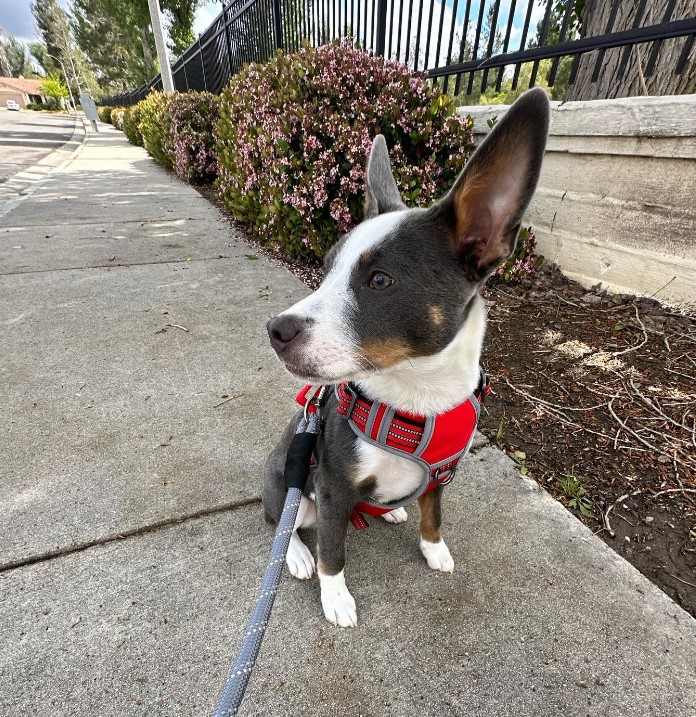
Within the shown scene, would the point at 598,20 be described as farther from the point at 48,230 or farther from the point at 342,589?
the point at 48,230

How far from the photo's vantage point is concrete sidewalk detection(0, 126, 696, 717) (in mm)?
1516

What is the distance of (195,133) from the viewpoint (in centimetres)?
977

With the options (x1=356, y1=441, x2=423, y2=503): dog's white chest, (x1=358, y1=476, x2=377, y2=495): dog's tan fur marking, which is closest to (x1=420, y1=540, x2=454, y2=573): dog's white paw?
(x1=356, y1=441, x2=423, y2=503): dog's white chest

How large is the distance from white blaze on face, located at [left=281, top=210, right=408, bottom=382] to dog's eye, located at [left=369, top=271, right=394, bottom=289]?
0.08 m

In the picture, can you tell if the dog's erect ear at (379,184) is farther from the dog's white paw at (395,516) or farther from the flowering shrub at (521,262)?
the flowering shrub at (521,262)

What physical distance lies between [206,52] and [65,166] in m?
5.58

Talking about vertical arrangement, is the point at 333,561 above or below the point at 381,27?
below

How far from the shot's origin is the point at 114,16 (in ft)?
108

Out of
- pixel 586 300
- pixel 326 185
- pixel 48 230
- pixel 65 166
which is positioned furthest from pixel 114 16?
pixel 586 300

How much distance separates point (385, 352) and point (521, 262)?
3.49m

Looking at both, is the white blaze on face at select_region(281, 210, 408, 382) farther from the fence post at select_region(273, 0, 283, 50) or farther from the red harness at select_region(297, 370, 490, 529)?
the fence post at select_region(273, 0, 283, 50)

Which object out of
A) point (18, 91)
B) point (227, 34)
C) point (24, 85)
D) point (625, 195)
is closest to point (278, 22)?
point (227, 34)

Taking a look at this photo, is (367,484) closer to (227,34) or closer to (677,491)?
(677,491)

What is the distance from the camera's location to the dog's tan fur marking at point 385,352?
1442mm
